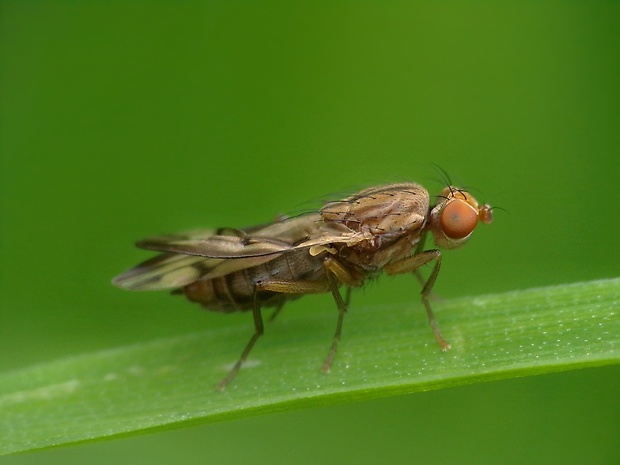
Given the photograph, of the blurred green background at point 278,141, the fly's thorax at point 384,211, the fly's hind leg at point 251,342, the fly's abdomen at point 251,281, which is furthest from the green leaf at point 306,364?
the blurred green background at point 278,141

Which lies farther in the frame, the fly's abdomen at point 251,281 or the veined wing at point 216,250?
the fly's abdomen at point 251,281

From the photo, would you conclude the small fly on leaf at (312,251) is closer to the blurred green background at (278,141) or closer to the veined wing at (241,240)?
the veined wing at (241,240)

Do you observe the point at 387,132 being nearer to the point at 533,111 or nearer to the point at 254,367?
the point at 533,111

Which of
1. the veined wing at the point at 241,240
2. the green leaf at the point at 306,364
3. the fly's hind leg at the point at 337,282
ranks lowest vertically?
the green leaf at the point at 306,364

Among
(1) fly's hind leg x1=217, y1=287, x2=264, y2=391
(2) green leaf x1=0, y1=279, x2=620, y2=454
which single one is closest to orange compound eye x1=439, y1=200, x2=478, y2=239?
(2) green leaf x1=0, y1=279, x2=620, y2=454

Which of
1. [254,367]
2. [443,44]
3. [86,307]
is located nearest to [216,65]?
[443,44]

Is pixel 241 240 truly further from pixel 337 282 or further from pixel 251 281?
pixel 337 282
